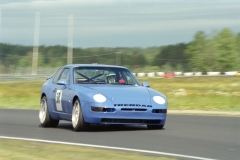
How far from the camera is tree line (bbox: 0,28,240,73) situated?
121 m

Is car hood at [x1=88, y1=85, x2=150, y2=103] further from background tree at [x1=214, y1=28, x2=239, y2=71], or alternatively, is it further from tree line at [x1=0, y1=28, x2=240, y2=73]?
background tree at [x1=214, y1=28, x2=239, y2=71]

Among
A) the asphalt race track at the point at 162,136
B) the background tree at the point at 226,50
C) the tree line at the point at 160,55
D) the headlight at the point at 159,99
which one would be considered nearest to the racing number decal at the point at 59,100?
the asphalt race track at the point at 162,136

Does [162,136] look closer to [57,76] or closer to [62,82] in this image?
[62,82]

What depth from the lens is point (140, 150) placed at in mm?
9383

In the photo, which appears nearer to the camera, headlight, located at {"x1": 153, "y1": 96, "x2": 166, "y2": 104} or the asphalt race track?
the asphalt race track

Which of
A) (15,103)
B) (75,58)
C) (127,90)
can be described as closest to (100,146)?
(127,90)

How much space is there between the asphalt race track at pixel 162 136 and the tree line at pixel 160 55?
323ft

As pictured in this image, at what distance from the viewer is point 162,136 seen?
38.6ft

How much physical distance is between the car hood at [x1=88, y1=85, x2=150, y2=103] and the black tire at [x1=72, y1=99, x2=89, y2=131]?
463mm

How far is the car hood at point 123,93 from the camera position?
12.4m

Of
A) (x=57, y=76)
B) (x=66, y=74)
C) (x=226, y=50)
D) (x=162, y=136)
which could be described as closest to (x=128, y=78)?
(x=66, y=74)

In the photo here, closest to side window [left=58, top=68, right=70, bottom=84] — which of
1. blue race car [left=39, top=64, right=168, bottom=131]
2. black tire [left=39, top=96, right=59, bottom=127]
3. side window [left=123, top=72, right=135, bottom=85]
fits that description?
blue race car [left=39, top=64, right=168, bottom=131]

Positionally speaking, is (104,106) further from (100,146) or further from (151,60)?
(151,60)

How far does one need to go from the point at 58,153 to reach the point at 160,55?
158 meters
